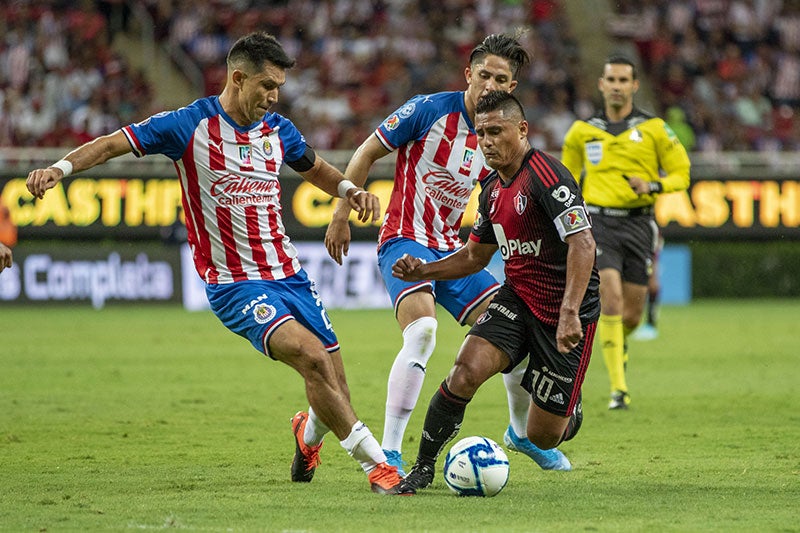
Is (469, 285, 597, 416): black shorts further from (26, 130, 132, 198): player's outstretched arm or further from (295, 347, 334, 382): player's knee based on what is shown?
(26, 130, 132, 198): player's outstretched arm

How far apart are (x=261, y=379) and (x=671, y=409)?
13.7 ft

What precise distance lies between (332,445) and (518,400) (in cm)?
148

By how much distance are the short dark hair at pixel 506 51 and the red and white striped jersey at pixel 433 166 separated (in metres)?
0.41

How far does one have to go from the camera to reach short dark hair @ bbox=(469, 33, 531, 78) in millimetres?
7281

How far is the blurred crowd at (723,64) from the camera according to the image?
2473 centimetres

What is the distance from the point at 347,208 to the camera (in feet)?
23.7

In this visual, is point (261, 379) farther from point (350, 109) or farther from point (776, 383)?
point (350, 109)

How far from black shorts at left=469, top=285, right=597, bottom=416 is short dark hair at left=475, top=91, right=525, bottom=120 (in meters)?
0.99

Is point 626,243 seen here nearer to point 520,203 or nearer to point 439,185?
point 439,185

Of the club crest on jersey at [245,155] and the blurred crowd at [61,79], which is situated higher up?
the blurred crowd at [61,79]

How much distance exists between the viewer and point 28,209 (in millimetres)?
21219

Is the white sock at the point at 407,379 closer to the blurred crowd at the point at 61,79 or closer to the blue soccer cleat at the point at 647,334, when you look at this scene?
the blue soccer cleat at the point at 647,334

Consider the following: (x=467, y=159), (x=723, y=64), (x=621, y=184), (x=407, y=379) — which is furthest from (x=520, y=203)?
(x=723, y=64)

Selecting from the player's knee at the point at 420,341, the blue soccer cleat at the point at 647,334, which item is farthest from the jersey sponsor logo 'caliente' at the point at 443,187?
the blue soccer cleat at the point at 647,334
